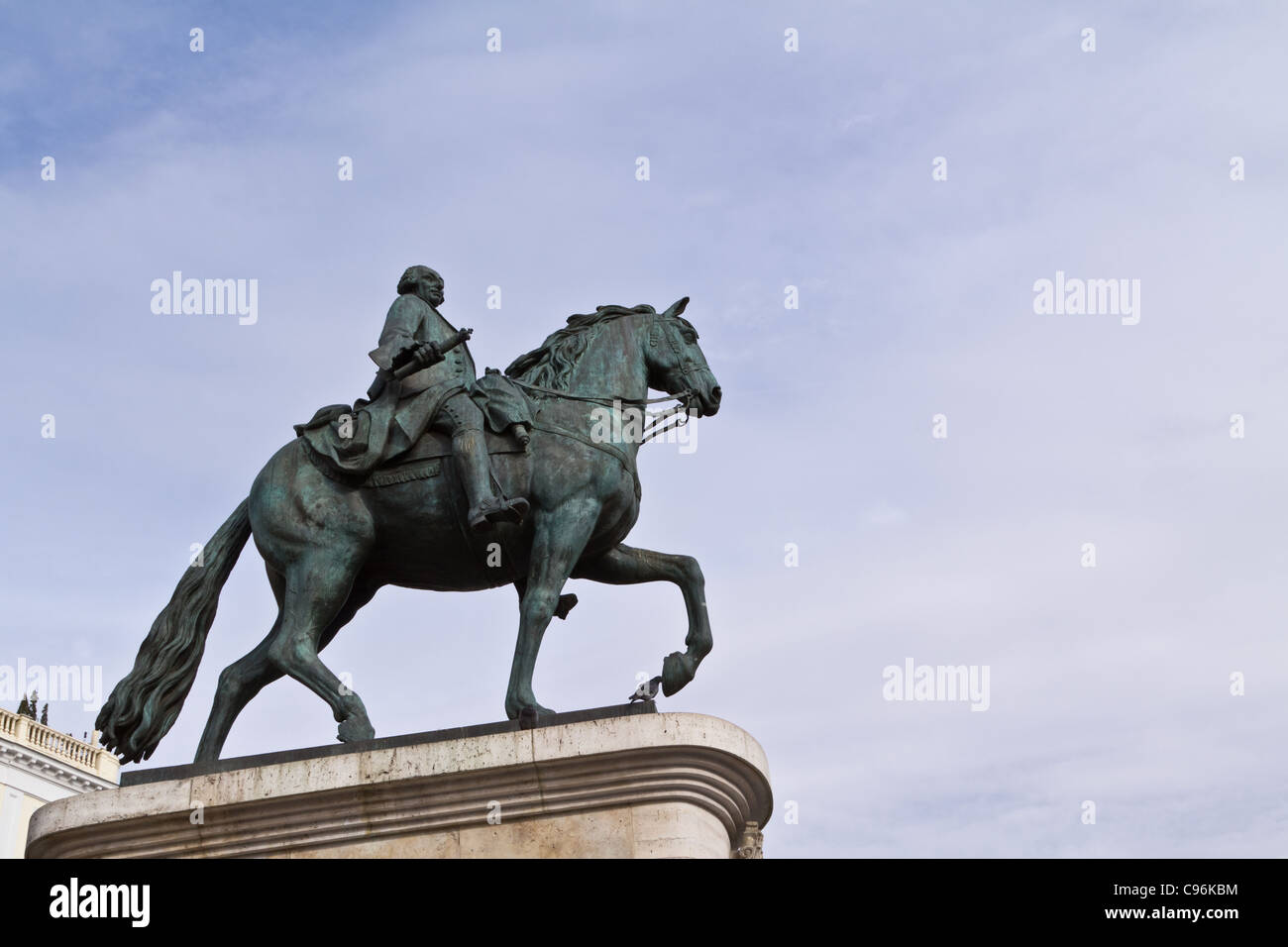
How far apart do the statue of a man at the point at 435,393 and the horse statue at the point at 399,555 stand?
0.64 feet

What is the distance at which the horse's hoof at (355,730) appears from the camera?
1164 centimetres

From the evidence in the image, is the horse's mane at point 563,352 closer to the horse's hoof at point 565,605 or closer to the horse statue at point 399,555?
the horse statue at point 399,555

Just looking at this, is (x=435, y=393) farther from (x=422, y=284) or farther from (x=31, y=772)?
(x=31, y=772)

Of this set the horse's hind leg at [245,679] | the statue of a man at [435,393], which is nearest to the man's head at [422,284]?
the statue of a man at [435,393]

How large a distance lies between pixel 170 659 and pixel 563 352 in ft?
12.2

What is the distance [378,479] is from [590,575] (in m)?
1.75

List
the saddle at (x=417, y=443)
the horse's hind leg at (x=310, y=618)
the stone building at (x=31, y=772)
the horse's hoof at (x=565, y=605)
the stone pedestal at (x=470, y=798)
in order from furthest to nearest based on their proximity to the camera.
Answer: the stone building at (x=31, y=772), the horse's hoof at (x=565, y=605), the saddle at (x=417, y=443), the horse's hind leg at (x=310, y=618), the stone pedestal at (x=470, y=798)

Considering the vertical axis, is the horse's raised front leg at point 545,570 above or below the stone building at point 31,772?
below

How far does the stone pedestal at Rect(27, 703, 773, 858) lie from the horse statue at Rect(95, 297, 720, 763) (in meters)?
0.87

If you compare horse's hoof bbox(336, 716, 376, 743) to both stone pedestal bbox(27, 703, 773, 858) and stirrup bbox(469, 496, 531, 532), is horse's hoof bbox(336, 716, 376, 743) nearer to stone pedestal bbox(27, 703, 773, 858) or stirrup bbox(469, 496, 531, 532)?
stone pedestal bbox(27, 703, 773, 858)

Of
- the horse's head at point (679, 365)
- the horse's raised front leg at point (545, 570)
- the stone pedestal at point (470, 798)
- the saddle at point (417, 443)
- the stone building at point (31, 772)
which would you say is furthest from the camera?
the stone building at point (31, 772)

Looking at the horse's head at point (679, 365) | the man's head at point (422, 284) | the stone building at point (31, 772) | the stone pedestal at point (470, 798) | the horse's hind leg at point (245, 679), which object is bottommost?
the stone pedestal at point (470, 798)

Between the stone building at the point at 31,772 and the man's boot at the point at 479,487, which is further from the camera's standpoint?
the stone building at the point at 31,772
